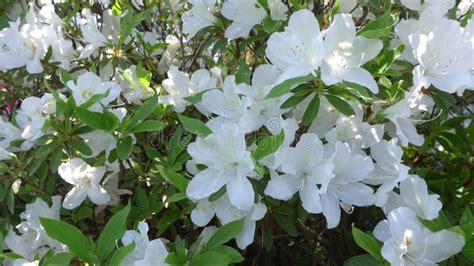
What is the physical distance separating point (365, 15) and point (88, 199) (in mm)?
884

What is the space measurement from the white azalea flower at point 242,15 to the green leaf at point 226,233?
1.88ft

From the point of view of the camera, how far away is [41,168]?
1.58 m

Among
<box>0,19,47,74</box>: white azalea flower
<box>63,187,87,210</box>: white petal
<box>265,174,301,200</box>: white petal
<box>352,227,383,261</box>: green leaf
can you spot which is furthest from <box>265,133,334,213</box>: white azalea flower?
<box>0,19,47,74</box>: white azalea flower

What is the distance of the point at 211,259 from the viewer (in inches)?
44.6

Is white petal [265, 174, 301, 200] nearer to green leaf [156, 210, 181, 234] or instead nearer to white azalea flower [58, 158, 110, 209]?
green leaf [156, 210, 181, 234]

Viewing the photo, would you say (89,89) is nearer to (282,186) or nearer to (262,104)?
(262,104)

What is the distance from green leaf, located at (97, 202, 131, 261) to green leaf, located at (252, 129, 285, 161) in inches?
10.8

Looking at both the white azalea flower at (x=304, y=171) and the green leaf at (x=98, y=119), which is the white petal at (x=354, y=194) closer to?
the white azalea flower at (x=304, y=171)

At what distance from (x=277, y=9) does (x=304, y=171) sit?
46 centimetres

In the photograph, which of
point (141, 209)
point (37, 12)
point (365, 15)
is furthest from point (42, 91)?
point (365, 15)

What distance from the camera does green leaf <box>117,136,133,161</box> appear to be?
138 cm

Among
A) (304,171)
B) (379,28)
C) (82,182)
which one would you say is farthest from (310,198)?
(82,182)

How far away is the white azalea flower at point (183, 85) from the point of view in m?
1.62

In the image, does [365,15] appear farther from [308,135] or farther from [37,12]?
[37,12]
